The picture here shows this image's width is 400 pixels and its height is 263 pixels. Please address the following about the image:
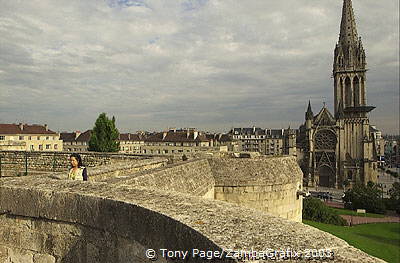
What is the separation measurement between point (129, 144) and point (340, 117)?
198 feet

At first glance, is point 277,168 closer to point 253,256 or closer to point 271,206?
point 271,206

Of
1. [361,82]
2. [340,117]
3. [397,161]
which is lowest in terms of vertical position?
[397,161]

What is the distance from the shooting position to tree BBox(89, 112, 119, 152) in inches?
1270

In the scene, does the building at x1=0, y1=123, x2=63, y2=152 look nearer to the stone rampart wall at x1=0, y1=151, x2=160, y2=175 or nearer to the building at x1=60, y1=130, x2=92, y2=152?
the building at x1=60, y1=130, x2=92, y2=152

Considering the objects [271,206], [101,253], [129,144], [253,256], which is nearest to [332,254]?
[253,256]

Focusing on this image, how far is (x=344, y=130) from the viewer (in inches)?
3228

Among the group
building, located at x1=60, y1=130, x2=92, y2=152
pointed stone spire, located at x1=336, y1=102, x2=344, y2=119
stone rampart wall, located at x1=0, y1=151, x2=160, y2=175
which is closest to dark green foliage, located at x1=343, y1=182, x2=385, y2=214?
pointed stone spire, located at x1=336, y1=102, x2=344, y2=119

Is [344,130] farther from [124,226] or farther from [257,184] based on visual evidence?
[124,226]

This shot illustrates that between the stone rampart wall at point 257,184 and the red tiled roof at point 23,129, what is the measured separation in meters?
56.2

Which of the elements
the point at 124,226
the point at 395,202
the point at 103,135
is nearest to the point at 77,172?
the point at 124,226

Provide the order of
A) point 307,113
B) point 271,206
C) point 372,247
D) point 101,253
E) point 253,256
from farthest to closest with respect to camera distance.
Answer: point 307,113
point 372,247
point 271,206
point 101,253
point 253,256

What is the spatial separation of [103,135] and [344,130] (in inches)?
2819

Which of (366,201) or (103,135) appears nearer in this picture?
(103,135)

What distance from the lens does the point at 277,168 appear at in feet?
44.8
